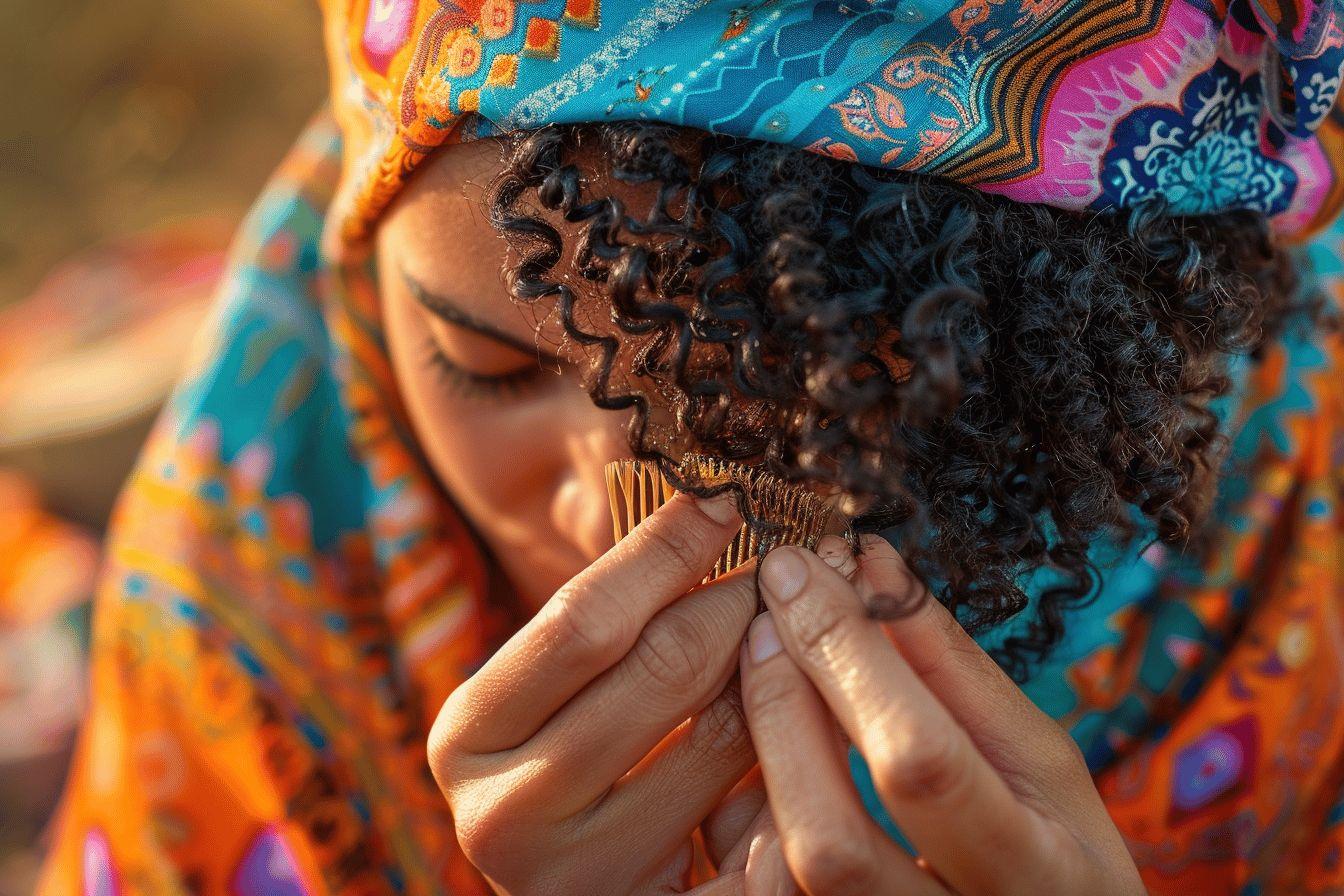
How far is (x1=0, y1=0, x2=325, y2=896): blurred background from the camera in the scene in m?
2.04

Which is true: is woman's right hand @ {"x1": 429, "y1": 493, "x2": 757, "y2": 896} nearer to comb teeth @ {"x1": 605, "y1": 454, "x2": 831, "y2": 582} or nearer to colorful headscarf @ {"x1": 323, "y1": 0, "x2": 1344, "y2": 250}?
comb teeth @ {"x1": 605, "y1": 454, "x2": 831, "y2": 582}

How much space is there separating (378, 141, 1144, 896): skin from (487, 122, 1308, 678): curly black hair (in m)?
0.06

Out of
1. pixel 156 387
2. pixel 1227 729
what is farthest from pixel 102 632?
pixel 1227 729

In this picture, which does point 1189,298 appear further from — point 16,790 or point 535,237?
point 16,790

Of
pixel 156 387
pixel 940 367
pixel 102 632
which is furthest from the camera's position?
pixel 156 387

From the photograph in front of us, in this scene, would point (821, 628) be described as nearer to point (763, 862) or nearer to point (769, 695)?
point (769, 695)

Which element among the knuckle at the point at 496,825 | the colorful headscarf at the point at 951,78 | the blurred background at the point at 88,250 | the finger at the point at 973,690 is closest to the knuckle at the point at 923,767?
the finger at the point at 973,690

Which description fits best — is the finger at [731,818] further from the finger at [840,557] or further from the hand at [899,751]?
the finger at [840,557]

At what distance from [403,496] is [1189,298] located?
Answer: 103 centimetres

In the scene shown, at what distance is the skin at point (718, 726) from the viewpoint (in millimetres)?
820

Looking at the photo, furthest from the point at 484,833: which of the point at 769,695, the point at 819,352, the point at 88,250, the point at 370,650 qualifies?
the point at 88,250

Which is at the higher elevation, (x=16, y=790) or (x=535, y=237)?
(x=535, y=237)

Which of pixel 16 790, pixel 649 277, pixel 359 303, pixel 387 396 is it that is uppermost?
pixel 649 277

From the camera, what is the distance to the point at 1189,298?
0.91 metres
